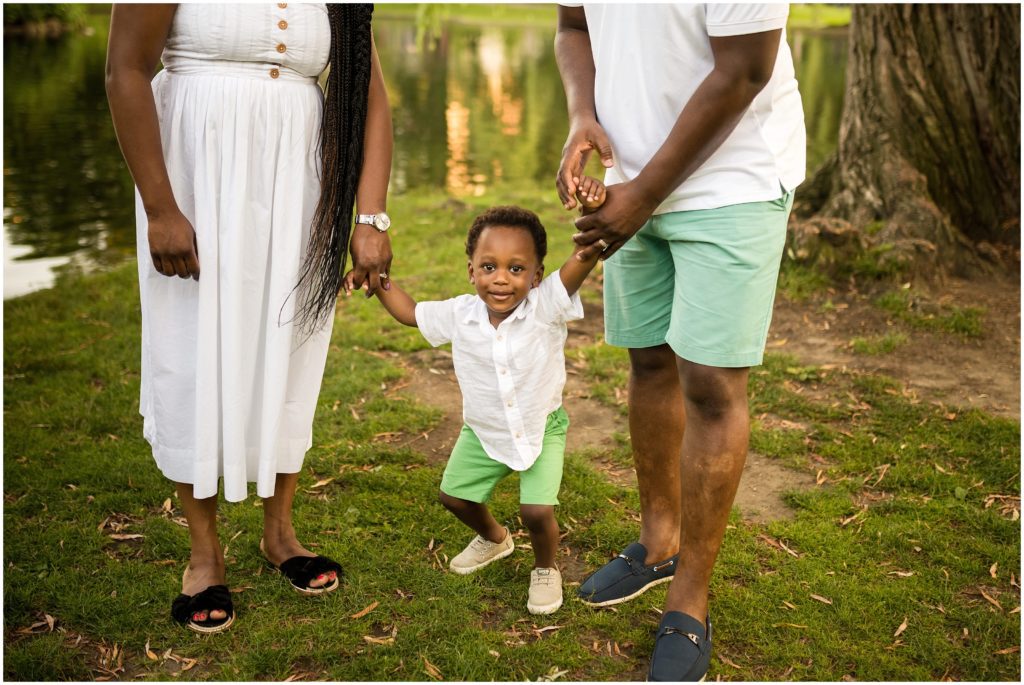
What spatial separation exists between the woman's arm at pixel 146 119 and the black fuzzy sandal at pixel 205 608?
3.43 feet

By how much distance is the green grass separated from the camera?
9.16 feet

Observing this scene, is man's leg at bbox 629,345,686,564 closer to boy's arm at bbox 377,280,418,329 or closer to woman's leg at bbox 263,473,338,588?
boy's arm at bbox 377,280,418,329

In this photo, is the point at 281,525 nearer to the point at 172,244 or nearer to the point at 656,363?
the point at 172,244

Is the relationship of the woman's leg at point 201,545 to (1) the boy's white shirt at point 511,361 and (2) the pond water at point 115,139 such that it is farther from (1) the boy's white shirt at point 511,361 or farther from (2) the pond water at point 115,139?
(2) the pond water at point 115,139

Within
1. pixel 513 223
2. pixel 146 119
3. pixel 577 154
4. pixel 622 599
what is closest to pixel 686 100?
pixel 577 154

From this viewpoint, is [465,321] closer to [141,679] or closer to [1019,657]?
[141,679]

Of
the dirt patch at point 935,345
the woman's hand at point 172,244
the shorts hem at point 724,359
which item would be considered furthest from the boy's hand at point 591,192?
the dirt patch at point 935,345

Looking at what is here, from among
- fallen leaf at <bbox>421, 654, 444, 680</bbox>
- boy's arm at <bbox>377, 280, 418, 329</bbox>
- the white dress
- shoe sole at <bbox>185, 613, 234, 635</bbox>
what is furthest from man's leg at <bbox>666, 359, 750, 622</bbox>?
shoe sole at <bbox>185, 613, 234, 635</bbox>

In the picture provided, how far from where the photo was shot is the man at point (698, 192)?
239 centimetres

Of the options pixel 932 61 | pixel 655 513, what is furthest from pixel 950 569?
pixel 932 61

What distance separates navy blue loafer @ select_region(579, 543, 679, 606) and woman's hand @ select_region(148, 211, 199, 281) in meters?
1.61

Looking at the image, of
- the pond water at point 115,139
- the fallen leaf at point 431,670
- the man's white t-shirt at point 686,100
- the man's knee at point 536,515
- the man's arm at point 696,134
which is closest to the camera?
the man's arm at point 696,134

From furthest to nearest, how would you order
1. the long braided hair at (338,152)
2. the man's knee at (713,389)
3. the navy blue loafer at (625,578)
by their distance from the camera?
the navy blue loafer at (625,578) < the long braided hair at (338,152) < the man's knee at (713,389)

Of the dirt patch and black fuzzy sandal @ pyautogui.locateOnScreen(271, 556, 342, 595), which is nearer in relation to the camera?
black fuzzy sandal @ pyautogui.locateOnScreen(271, 556, 342, 595)
